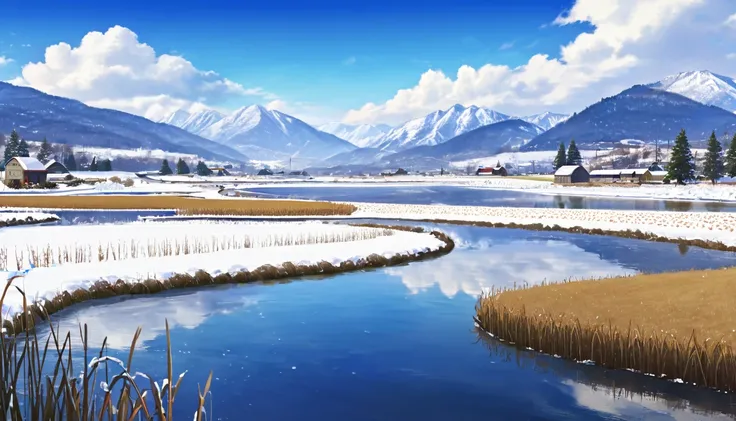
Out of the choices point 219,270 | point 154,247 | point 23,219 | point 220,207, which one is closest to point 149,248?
point 154,247

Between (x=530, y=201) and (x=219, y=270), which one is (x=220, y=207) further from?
(x=530, y=201)

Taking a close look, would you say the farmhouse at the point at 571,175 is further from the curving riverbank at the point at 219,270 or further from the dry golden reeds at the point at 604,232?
the curving riverbank at the point at 219,270

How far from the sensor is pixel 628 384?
42.0ft

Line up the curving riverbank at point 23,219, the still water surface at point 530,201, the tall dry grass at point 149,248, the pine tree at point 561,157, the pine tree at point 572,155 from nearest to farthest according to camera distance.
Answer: the tall dry grass at point 149,248, the curving riverbank at point 23,219, the still water surface at point 530,201, the pine tree at point 572,155, the pine tree at point 561,157

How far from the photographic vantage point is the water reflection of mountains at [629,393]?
1145cm

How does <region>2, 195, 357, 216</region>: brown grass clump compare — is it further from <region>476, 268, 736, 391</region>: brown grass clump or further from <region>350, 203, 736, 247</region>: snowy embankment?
<region>476, 268, 736, 391</region>: brown grass clump

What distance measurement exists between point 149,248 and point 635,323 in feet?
78.3

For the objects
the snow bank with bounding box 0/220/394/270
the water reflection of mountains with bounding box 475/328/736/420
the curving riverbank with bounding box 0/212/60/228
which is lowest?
the water reflection of mountains with bounding box 475/328/736/420

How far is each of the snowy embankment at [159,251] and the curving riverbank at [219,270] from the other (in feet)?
0.16

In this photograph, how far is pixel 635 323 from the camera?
15102mm

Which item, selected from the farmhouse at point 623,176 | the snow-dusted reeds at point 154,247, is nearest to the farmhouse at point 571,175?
the farmhouse at point 623,176

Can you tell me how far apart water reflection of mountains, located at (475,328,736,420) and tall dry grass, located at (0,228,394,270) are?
68.7 feet

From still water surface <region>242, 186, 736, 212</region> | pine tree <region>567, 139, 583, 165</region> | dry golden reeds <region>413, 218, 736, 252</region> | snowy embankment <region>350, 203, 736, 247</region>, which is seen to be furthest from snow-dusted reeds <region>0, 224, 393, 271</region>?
pine tree <region>567, 139, 583, 165</region>

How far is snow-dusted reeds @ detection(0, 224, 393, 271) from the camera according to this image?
90.6 ft
